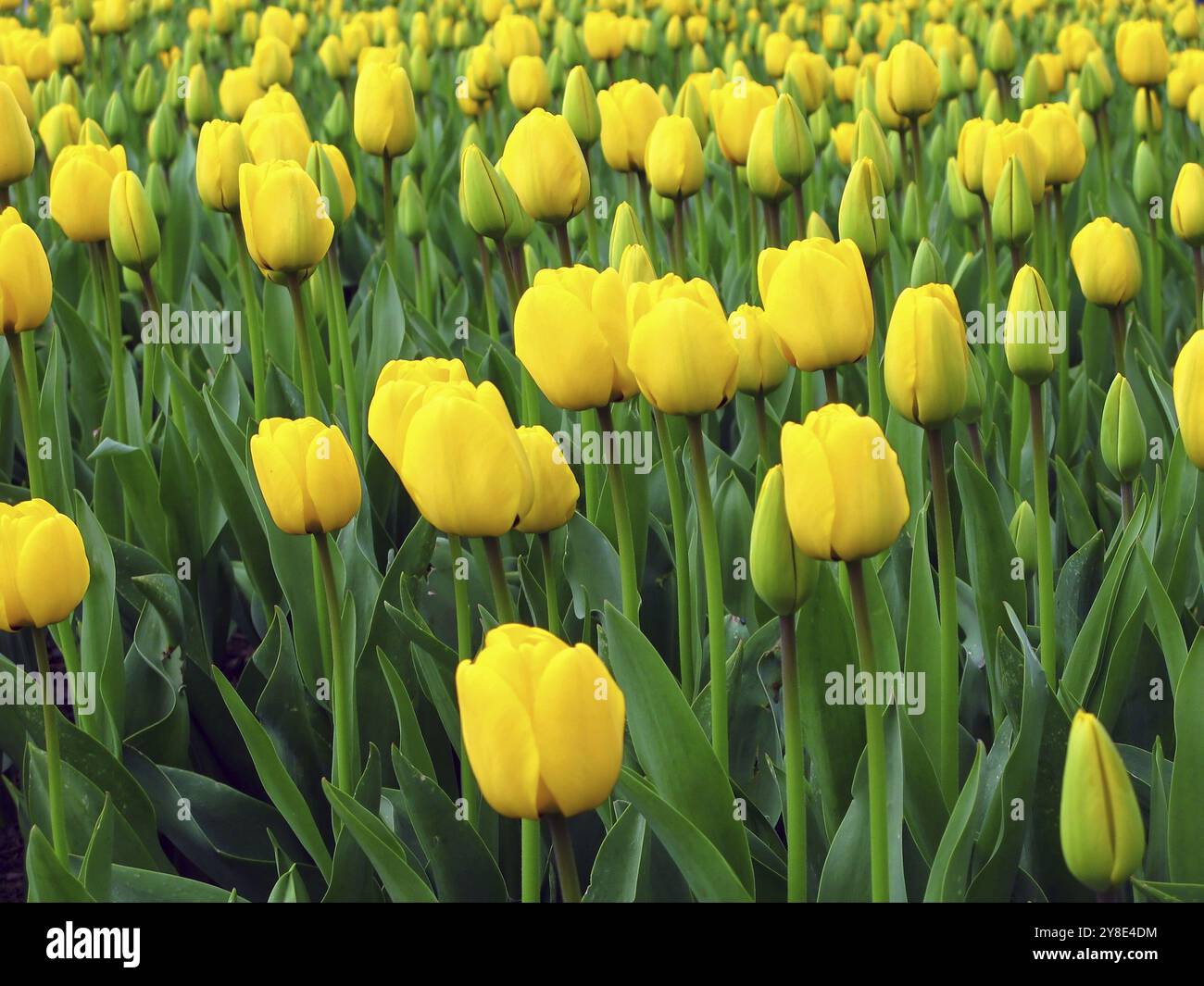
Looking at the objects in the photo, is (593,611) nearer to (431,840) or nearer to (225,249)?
(431,840)

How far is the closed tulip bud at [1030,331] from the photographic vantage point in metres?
1.61

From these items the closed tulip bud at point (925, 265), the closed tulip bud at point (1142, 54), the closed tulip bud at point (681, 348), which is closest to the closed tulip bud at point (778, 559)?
the closed tulip bud at point (681, 348)

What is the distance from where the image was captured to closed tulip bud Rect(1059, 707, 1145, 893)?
957 mm

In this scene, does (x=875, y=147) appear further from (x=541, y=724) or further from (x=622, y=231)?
(x=541, y=724)

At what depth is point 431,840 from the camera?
144cm

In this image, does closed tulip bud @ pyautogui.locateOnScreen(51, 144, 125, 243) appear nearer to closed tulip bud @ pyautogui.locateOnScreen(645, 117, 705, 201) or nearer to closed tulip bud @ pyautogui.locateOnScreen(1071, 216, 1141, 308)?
closed tulip bud @ pyautogui.locateOnScreen(645, 117, 705, 201)

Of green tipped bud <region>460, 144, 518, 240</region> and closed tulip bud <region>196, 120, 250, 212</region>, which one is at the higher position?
closed tulip bud <region>196, 120, 250, 212</region>

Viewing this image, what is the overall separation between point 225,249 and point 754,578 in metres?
2.53

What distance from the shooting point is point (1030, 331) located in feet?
5.32

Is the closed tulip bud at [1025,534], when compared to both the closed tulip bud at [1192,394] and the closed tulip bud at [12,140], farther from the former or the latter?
the closed tulip bud at [12,140]

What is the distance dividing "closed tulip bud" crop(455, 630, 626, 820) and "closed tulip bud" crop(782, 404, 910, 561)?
0.76ft

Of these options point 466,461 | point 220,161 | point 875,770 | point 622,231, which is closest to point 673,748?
point 875,770

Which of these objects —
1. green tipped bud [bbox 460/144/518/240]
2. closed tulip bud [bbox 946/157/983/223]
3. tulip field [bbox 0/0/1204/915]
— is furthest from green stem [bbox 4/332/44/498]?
closed tulip bud [bbox 946/157/983/223]
